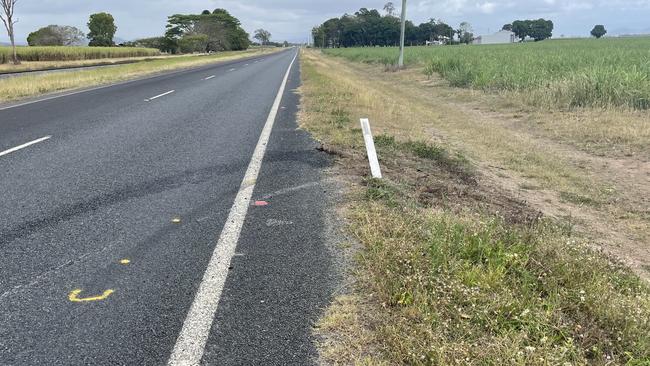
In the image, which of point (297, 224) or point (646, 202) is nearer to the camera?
point (297, 224)

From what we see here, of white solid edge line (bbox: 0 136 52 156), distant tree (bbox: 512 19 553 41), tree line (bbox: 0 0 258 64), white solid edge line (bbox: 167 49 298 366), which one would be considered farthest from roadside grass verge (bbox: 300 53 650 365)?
distant tree (bbox: 512 19 553 41)

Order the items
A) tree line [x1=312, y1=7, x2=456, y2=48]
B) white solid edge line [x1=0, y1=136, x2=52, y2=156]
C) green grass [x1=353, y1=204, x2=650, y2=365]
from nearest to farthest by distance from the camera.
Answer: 1. green grass [x1=353, y1=204, x2=650, y2=365]
2. white solid edge line [x1=0, y1=136, x2=52, y2=156]
3. tree line [x1=312, y1=7, x2=456, y2=48]

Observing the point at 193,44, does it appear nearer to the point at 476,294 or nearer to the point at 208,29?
the point at 208,29

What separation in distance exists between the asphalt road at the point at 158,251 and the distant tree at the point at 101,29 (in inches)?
3609

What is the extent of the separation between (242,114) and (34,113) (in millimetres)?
5105

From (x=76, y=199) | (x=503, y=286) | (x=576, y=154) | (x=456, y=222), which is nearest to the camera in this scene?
(x=503, y=286)

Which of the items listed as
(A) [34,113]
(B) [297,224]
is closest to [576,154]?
(B) [297,224]

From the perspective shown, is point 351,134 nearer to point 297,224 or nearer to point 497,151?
point 497,151

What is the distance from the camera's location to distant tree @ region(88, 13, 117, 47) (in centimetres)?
8777

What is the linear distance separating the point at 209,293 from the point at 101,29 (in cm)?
10001

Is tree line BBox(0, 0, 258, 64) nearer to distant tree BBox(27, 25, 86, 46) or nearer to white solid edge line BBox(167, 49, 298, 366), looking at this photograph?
distant tree BBox(27, 25, 86, 46)

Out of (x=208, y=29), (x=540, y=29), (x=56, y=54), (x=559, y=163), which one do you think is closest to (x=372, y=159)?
(x=559, y=163)

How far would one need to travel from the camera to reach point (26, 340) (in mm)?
2609

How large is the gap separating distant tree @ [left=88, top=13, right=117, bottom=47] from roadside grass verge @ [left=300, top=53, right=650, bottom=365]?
96.6 meters
